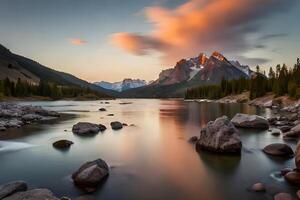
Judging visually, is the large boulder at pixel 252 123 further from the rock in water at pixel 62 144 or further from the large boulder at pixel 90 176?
the large boulder at pixel 90 176

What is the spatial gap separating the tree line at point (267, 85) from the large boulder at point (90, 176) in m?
83.8

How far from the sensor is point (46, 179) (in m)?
16.8

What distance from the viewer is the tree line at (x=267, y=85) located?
95.7 meters

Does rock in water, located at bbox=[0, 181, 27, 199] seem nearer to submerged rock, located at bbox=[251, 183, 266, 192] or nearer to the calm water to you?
the calm water

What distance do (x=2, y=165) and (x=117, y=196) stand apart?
10.9 meters

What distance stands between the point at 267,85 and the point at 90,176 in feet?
406

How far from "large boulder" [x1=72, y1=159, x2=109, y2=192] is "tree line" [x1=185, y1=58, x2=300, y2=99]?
8384 centimetres

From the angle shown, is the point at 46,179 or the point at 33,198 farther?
the point at 46,179

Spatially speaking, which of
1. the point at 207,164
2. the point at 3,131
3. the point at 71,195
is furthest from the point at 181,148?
the point at 3,131

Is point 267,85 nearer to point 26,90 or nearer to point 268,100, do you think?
point 268,100

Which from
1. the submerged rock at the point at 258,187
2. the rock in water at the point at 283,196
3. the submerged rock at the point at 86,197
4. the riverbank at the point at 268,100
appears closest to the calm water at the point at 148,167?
the submerged rock at the point at 258,187

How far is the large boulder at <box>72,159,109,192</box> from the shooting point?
15.2 meters

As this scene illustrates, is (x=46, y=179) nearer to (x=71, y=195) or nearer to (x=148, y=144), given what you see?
(x=71, y=195)

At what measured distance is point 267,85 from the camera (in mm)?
124938
